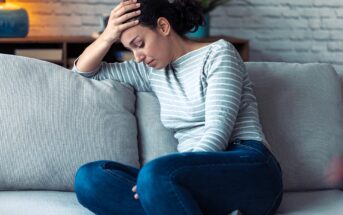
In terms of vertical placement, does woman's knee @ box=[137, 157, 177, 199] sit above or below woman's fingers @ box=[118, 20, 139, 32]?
below

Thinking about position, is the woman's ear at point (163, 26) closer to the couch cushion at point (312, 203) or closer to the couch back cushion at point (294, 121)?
the couch back cushion at point (294, 121)

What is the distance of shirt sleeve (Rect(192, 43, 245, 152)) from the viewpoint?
5.06 feet

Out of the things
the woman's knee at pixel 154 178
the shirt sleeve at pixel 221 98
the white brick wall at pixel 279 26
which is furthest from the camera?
the white brick wall at pixel 279 26

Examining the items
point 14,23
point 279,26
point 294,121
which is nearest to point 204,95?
point 294,121

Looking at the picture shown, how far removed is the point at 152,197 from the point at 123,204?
0.49 feet

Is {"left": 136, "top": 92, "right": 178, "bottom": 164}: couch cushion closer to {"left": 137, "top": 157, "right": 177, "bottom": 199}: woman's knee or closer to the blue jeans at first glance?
the blue jeans

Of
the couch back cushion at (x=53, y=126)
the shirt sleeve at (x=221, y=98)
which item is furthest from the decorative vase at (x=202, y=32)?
the shirt sleeve at (x=221, y=98)

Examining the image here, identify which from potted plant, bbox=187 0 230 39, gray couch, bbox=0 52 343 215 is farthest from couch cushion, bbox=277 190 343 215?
potted plant, bbox=187 0 230 39

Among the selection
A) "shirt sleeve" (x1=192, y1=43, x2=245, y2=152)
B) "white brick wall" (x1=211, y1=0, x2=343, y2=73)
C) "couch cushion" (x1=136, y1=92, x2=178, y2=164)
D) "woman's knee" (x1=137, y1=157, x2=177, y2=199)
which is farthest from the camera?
"white brick wall" (x1=211, y1=0, x2=343, y2=73)

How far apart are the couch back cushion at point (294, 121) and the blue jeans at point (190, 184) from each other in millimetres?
197

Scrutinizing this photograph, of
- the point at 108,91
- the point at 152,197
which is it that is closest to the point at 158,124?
the point at 108,91

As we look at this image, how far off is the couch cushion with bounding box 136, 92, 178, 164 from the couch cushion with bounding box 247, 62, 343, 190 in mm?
277

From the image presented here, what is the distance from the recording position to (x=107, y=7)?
334 centimetres

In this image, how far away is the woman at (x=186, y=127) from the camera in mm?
1463
